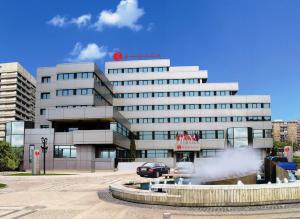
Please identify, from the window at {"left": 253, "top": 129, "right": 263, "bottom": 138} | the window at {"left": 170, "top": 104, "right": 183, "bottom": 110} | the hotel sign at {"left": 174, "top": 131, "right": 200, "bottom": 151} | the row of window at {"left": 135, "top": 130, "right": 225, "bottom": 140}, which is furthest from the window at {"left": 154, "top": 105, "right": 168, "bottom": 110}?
the window at {"left": 253, "top": 129, "right": 263, "bottom": 138}

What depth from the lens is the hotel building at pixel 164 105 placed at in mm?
64312

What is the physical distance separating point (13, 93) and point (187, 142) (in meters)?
95.1

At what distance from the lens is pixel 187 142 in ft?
252

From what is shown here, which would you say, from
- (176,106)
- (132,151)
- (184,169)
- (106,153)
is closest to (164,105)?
(176,106)

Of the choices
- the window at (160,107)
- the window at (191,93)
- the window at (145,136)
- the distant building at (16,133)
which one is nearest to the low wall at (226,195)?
the distant building at (16,133)

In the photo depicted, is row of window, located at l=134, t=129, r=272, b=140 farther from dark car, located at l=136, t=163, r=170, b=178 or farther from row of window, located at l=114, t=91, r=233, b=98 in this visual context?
dark car, located at l=136, t=163, r=170, b=178

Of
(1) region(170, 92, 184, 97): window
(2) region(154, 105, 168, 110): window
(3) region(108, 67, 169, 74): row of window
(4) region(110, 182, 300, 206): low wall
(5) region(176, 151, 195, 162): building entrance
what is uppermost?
(3) region(108, 67, 169, 74): row of window

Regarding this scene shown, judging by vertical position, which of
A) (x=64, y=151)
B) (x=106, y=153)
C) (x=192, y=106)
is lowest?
(x=106, y=153)

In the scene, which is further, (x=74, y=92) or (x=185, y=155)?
(x=185, y=155)

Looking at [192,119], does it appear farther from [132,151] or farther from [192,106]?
[132,151]

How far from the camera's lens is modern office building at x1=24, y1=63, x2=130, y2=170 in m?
55.5

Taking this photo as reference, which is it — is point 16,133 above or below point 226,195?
above

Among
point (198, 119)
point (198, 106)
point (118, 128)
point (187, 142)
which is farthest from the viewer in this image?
point (198, 106)

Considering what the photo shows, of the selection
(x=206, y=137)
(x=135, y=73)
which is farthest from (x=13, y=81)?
(x=206, y=137)
